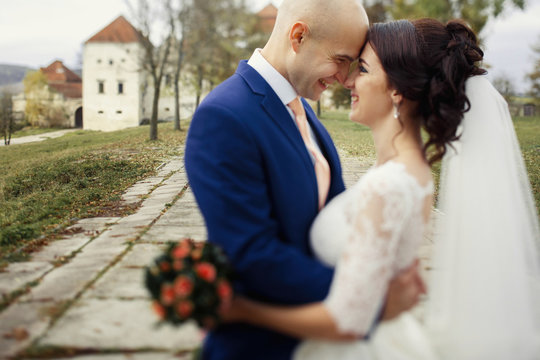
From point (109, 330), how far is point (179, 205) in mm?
3918

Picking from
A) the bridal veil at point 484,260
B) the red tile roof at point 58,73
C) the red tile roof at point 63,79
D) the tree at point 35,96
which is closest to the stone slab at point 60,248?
the bridal veil at point 484,260

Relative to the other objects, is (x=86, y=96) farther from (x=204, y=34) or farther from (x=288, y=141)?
(x=288, y=141)

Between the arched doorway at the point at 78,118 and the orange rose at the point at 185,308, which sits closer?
the orange rose at the point at 185,308

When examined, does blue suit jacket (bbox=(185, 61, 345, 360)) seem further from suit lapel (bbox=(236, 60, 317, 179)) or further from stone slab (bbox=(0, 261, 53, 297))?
stone slab (bbox=(0, 261, 53, 297))

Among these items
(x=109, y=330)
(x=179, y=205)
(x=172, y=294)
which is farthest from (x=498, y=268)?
(x=179, y=205)

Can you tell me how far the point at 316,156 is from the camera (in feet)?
8.64

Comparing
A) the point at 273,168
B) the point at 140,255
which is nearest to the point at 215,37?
the point at 140,255

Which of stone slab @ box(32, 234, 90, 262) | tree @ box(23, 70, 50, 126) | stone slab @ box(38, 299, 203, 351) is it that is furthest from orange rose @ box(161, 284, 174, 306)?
tree @ box(23, 70, 50, 126)

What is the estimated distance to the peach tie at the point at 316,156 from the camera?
2532mm

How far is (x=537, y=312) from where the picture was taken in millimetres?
2420

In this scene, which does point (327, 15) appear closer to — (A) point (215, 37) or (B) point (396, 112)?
(B) point (396, 112)

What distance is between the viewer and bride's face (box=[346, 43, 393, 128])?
2379 millimetres

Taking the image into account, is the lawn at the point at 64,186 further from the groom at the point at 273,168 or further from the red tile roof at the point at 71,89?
the red tile roof at the point at 71,89

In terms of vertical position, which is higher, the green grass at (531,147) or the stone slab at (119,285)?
the green grass at (531,147)
